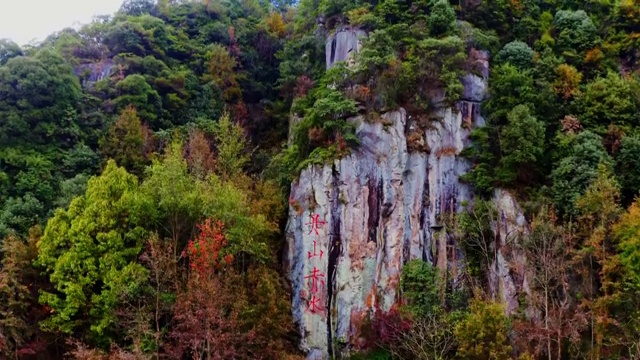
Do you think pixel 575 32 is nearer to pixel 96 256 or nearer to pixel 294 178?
pixel 294 178

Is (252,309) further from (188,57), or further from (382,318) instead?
(188,57)

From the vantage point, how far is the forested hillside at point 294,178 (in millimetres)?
13664

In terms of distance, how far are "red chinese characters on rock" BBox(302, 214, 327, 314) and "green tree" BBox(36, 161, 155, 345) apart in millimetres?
5230

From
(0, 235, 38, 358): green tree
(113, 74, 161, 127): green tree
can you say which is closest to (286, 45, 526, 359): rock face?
(0, 235, 38, 358): green tree

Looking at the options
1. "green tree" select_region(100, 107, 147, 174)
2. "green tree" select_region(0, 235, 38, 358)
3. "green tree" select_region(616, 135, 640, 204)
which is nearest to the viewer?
"green tree" select_region(0, 235, 38, 358)

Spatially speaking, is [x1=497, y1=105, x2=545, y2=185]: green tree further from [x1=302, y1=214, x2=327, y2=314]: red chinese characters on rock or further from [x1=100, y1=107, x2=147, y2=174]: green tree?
[x1=100, y1=107, x2=147, y2=174]: green tree

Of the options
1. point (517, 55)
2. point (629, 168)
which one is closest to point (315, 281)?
point (629, 168)

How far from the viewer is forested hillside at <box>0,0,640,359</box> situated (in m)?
13.7

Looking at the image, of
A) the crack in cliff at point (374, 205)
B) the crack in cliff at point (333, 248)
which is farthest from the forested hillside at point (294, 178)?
the crack in cliff at point (374, 205)

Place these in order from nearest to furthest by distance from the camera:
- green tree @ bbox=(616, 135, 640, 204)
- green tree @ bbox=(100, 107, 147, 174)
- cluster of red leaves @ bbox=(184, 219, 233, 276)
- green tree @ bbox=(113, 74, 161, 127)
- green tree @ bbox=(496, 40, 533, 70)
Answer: cluster of red leaves @ bbox=(184, 219, 233, 276), green tree @ bbox=(616, 135, 640, 204), green tree @ bbox=(496, 40, 533, 70), green tree @ bbox=(100, 107, 147, 174), green tree @ bbox=(113, 74, 161, 127)

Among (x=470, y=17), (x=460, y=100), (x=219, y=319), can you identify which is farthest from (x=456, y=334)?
(x=470, y=17)

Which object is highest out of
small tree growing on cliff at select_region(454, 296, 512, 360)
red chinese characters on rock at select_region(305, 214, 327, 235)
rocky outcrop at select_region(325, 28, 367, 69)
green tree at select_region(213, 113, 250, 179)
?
rocky outcrop at select_region(325, 28, 367, 69)

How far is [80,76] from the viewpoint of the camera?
946 inches

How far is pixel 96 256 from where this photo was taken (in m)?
14.3
